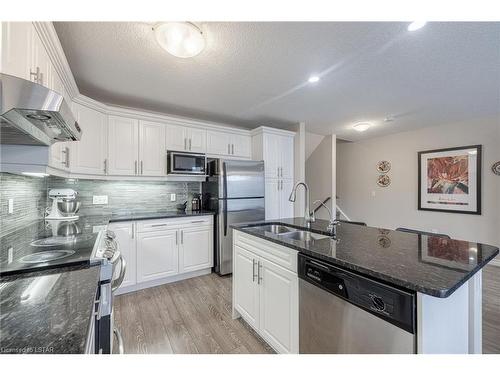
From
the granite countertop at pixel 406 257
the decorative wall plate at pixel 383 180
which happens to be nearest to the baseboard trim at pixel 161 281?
the granite countertop at pixel 406 257

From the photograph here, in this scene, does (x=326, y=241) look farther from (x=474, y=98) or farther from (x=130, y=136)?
(x=474, y=98)

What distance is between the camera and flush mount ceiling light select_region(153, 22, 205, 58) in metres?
1.48

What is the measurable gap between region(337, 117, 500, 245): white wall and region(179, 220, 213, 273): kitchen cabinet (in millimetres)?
4000

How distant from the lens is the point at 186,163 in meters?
3.08

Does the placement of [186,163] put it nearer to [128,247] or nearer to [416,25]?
[128,247]

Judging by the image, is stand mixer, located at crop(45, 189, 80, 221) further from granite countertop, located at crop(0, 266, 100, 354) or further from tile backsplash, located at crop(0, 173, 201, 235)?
granite countertop, located at crop(0, 266, 100, 354)

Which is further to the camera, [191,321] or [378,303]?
[191,321]

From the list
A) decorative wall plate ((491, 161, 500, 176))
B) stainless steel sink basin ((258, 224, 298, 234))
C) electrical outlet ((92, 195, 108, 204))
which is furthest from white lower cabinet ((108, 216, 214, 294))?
decorative wall plate ((491, 161, 500, 176))

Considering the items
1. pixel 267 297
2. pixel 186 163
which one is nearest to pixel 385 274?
pixel 267 297

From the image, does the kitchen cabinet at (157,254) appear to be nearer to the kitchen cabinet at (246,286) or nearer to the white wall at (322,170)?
the kitchen cabinet at (246,286)

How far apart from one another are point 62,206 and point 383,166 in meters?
5.74

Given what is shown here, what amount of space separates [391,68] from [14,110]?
2.77m

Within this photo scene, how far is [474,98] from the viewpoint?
2855 mm

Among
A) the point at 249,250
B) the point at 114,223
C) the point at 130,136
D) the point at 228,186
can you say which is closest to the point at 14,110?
the point at 249,250
